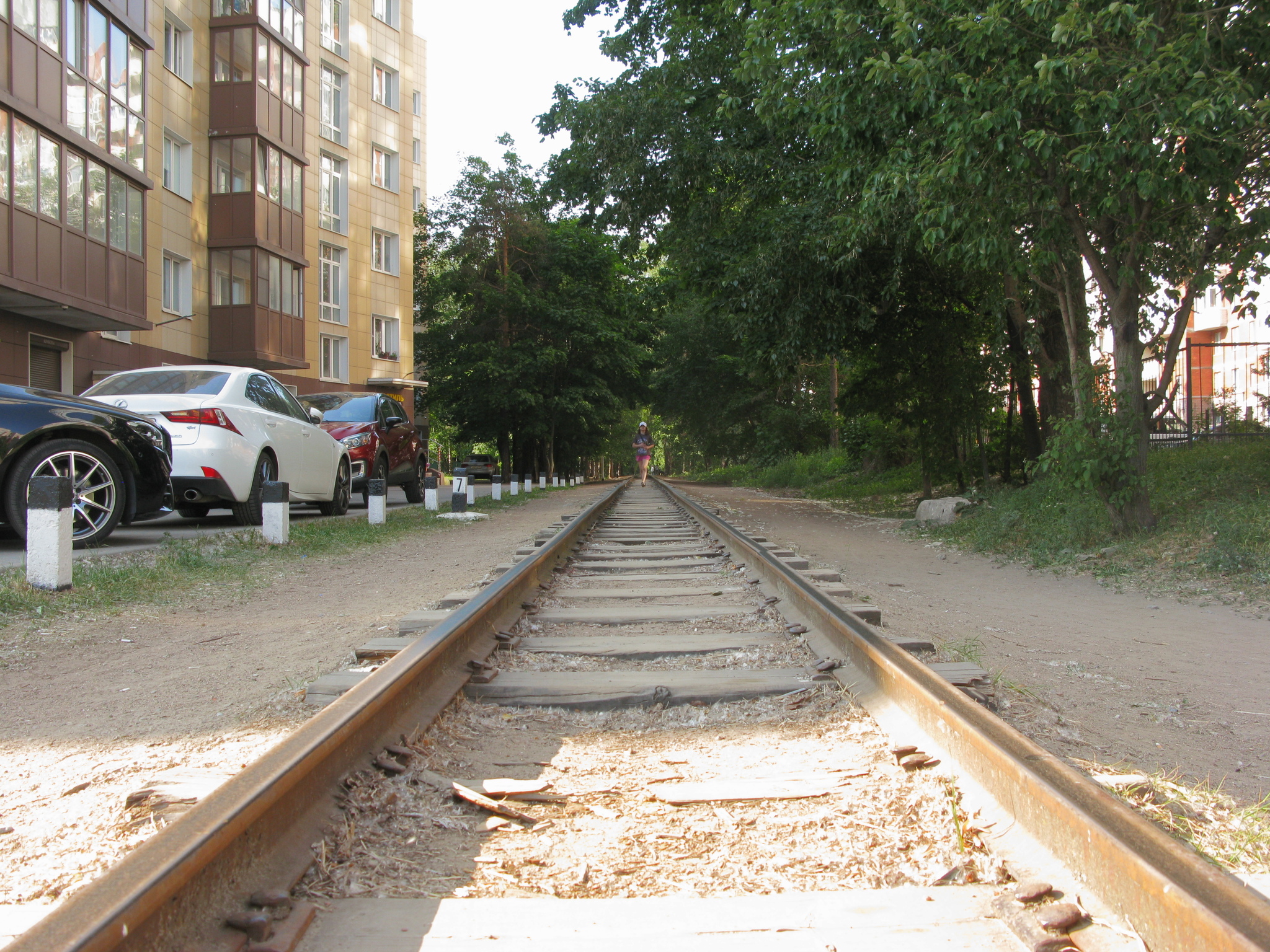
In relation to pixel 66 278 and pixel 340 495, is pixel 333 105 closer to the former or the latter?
pixel 66 278

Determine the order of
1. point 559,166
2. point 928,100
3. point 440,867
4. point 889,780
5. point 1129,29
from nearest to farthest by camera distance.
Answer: point 440,867
point 889,780
point 1129,29
point 928,100
point 559,166

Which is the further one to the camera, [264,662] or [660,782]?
[264,662]

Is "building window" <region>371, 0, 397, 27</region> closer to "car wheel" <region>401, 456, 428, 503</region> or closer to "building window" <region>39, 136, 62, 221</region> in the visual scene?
"building window" <region>39, 136, 62, 221</region>

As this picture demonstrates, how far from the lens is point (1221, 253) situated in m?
7.71

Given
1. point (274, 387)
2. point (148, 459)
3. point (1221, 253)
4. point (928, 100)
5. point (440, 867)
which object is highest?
point (928, 100)

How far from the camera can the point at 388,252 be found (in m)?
34.3

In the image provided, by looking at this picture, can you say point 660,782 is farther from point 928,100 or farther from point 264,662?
point 928,100

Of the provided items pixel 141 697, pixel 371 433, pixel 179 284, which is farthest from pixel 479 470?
pixel 141 697

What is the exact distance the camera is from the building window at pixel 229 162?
2356cm

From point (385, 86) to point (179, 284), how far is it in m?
16.0

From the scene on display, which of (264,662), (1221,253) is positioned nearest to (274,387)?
(264,662)

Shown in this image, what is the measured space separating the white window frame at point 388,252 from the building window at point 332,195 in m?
2.21

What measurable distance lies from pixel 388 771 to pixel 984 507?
396 inches

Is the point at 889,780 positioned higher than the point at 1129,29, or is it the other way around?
the point at 1129,29
